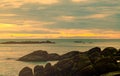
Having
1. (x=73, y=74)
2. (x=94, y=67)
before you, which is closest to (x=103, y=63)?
(x=94, y=67)

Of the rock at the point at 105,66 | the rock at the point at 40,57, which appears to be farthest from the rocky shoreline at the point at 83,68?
the rock at the point at 40,57

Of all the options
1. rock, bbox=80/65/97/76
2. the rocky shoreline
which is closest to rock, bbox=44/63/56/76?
the rocky shoreline

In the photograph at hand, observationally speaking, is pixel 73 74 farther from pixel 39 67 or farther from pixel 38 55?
pixel 38 55

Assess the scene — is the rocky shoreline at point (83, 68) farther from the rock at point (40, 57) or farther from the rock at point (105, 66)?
the rock at point (40, 57)

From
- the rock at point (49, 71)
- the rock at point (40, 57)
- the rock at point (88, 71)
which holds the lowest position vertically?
the rock at point (40, 57)

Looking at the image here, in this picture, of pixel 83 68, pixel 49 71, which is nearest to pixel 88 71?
pixel 83 68

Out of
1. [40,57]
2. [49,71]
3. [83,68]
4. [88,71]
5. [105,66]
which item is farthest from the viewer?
[40,57]

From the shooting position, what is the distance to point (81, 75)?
43219 mm

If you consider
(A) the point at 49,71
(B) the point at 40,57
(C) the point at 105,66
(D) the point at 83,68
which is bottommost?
(B) the point at 40,57

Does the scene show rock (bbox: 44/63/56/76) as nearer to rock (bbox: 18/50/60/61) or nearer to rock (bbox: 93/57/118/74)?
rock (bbox: 93/57/118/74)

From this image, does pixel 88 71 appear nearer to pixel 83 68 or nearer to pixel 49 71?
pixel 83 68

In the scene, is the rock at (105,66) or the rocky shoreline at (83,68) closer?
the rock at (105,66)

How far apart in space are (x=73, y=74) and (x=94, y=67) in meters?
2.99

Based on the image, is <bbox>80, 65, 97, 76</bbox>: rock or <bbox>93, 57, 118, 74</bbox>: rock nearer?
<bbox>93, 57, 118, 74</bbox>: rock
